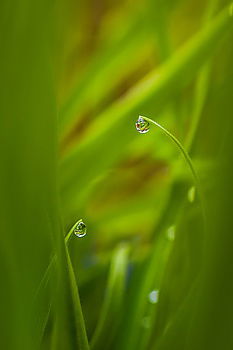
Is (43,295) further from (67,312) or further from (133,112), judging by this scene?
(133,112)

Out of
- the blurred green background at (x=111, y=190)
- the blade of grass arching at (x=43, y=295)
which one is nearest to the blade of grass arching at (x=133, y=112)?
the blurred green background at (x=111, y=190)

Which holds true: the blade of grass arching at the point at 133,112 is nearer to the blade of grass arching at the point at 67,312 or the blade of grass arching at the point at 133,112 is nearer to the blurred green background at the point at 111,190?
the blurred green background at the point at 111,190

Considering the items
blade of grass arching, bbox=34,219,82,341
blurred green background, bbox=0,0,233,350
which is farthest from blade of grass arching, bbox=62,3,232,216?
blade of grass arching, bbox=34,219,82,341

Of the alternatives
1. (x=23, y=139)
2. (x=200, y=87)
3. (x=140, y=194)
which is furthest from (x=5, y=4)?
(x=140, y=194)

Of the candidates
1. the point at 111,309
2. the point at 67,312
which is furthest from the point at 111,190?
the point at 67,312

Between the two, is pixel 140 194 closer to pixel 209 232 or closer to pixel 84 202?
pixel 84 202

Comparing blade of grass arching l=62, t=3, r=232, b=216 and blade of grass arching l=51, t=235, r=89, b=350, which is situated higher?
blade of grass arching l=62, t=3, r=232, b=216

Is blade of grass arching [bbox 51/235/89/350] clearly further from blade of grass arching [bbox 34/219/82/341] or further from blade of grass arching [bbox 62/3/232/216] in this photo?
blade of grass arching [bbox 62/3/232/216]

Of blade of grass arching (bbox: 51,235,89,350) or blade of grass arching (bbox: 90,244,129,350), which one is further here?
blade of grass arching (bbox: 90,244,129,350)
